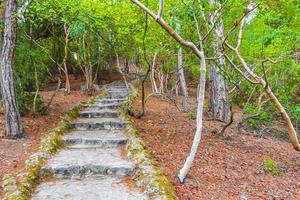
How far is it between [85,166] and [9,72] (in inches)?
115

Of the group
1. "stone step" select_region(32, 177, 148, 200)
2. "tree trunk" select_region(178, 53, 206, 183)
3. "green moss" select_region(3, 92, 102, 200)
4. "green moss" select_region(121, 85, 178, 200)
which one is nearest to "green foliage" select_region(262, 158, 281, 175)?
"tree trunk" select_region(178, 53, 206, 183)

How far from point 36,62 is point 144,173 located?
6.06 meters

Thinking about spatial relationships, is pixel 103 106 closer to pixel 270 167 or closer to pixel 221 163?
pixel 221 163

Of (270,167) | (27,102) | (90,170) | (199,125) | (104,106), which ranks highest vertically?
(27,102)

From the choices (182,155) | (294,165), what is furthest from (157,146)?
(294,165)

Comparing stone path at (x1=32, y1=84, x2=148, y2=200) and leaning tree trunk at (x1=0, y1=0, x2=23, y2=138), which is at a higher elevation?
leaning tree trunk at (x1=0, y1=0, x2=23, y2=138)

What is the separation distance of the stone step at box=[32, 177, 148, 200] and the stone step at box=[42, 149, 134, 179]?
0.60ft

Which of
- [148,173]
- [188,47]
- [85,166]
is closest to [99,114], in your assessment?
[85,166]

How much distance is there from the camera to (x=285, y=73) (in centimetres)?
1116

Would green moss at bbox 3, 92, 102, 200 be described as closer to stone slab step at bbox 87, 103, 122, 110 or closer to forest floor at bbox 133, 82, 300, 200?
forest floor at bbox 133, 82, 300, 200

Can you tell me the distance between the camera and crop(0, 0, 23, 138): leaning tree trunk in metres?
7.03

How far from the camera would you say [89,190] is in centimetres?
503

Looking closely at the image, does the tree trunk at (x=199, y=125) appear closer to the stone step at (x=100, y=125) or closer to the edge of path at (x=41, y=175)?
the edge of path at (x=41, y=175)

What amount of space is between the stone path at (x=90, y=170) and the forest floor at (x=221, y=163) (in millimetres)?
722
